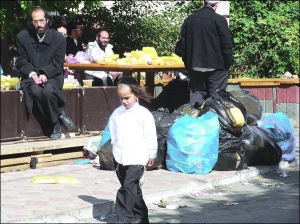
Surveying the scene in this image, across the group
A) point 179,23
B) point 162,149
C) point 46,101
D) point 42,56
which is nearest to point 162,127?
point 162,149

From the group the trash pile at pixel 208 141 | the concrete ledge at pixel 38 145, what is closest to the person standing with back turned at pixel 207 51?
the trash pile at pixel 208 141

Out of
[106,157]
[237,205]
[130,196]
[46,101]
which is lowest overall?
[237,205]

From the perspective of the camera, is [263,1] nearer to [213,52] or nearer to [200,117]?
[213,52]

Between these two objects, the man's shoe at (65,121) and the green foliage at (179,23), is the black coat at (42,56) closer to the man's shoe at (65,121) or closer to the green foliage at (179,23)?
the man's shoe at (65,121)

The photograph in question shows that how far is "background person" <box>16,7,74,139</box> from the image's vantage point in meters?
10.9

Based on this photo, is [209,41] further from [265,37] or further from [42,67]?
[265,37]

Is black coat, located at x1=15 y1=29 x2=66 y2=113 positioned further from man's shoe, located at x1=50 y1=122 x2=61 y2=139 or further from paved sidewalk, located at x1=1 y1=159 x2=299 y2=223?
paved sidewalk, located at x1=1 y1=159 x2=299 y2=223

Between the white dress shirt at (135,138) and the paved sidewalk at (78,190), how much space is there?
0.82 meters

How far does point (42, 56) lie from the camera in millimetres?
11156

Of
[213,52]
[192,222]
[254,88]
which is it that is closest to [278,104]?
[254,88]

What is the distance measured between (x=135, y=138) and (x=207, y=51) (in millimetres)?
4648

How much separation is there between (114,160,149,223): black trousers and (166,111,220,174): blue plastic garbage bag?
106 inches

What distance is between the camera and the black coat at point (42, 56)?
11062 mm

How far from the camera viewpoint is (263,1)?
18078 mm
